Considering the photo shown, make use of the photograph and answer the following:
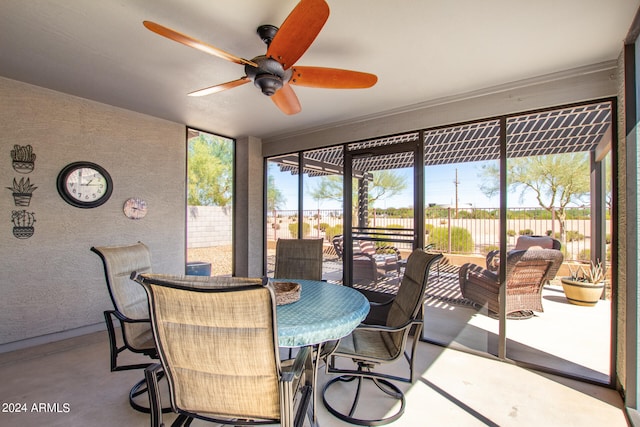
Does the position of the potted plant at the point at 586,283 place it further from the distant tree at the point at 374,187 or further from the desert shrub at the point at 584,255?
the distant tree at the point at 374,187

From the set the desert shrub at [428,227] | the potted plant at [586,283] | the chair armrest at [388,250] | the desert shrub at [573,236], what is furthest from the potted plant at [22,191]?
the potted plant at [586,283]

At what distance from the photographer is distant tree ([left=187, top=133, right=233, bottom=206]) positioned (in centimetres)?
459

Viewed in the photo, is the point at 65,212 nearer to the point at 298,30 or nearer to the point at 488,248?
the point at 298,30

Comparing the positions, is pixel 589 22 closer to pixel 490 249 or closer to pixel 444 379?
pixel 490 249

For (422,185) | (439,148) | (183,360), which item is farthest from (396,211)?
(183,360)

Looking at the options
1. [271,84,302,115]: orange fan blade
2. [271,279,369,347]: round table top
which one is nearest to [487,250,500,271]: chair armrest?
[271,279,369,347]: round table top

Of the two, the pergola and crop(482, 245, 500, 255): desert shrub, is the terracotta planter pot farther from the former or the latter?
crop(482, 245, 500, 255): desert shrub

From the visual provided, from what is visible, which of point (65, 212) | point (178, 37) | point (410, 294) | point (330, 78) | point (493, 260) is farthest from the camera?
point (65, 212)

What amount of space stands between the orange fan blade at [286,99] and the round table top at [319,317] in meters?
1.53

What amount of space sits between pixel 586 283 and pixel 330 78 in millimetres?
4185

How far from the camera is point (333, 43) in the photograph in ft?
7.43

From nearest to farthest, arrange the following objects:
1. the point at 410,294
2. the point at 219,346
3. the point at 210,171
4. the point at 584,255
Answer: the point at 219,346
the point at 410,294
the point at 584,255
the point at 210,171

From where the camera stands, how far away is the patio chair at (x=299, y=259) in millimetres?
3164

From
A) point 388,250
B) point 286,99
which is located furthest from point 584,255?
point 286,99
